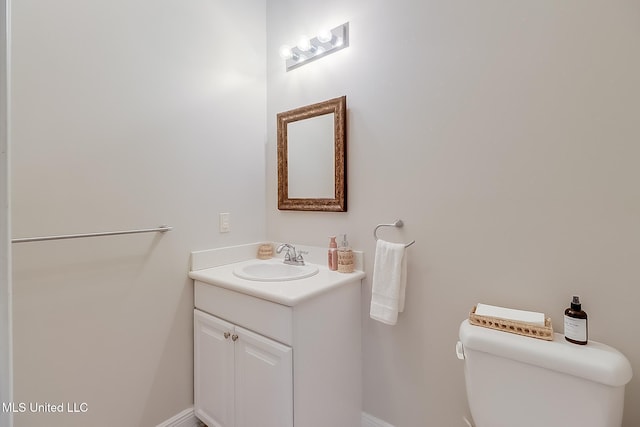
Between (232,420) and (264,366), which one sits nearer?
(264,366)

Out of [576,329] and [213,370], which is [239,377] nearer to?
[213,370]

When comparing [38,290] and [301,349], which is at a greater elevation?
[38,290]

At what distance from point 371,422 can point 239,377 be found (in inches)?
29.3

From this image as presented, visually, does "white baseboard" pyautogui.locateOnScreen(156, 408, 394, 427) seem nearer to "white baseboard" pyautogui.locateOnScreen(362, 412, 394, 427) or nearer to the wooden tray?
"white baseboard" pyautogui.locateOnScreen(362, 412, 394, 427)

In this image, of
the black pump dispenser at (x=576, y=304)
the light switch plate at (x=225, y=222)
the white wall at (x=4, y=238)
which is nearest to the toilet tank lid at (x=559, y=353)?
the black pump dispenser at (x=576, y=304)

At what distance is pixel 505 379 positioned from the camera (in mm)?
995

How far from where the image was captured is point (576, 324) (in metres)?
0.96

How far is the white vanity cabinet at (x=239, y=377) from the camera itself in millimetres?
1218

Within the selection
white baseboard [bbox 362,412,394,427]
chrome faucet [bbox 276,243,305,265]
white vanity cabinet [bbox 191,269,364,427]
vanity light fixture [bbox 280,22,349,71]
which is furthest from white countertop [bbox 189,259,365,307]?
vanity light fixture [bbox 280,22,349,71]

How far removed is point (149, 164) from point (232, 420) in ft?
4.32

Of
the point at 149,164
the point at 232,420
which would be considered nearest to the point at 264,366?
the point at 232,420

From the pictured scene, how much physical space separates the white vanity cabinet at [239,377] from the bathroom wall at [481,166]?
545 mm

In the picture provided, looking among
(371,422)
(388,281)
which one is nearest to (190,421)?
(371,422)

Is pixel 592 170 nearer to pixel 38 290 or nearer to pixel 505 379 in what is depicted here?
pixel 505 379
